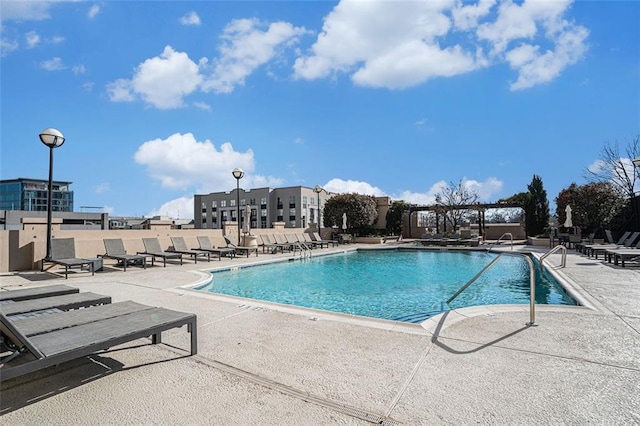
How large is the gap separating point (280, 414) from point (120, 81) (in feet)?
43.8

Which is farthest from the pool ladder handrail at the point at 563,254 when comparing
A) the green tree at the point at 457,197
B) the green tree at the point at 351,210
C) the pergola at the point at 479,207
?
the green tree at the point at 457,197

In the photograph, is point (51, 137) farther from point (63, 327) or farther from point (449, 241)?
point (449, 241)

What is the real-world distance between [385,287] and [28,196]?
80.5m

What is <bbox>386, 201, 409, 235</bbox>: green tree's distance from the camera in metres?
30.1

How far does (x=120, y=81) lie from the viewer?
12.1 metres

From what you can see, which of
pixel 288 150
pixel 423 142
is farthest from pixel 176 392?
pixel 423 142

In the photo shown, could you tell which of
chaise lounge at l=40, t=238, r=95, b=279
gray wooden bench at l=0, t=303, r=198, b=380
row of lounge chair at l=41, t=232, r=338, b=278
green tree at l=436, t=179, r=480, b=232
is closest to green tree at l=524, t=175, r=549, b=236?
green tree at l=436, t=179, r=480, b=232

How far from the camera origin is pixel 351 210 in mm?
28109

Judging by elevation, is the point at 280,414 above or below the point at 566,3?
below

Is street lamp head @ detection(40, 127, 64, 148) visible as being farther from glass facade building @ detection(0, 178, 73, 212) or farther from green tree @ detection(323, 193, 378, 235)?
glass facade building @ detection(0, 178, 73, 212)

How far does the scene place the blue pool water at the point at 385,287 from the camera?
691 centimetres

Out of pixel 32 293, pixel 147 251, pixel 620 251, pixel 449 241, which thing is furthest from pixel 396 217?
pixel 32 293

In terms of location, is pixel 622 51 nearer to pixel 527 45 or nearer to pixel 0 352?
pixel 527 45

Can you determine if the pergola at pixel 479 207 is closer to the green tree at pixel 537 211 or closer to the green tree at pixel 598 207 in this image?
the green tree at pixel 537 211
